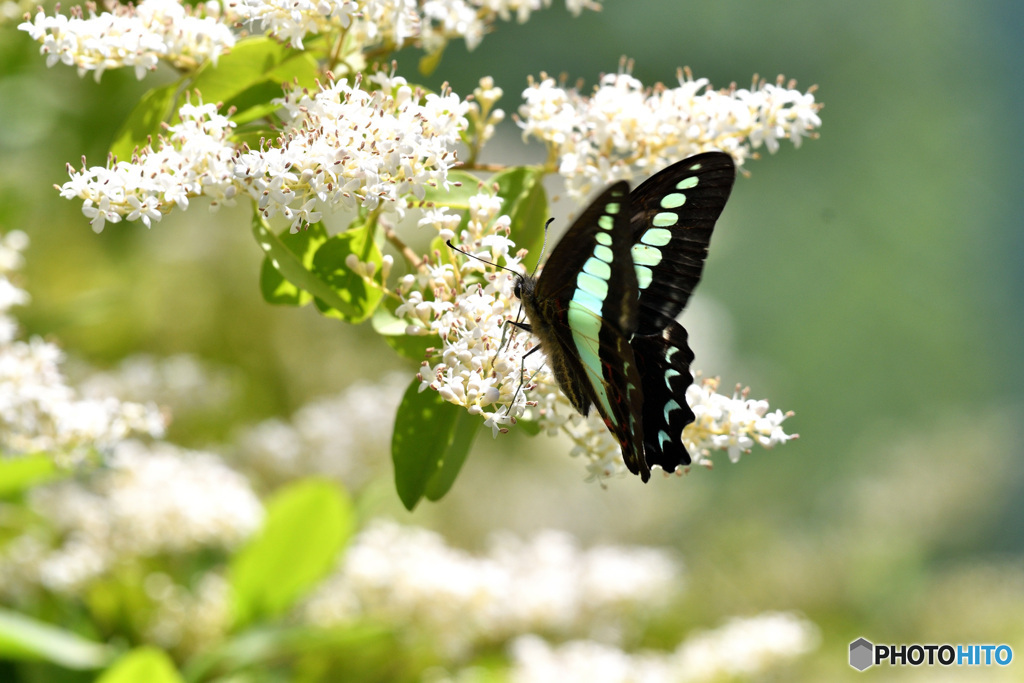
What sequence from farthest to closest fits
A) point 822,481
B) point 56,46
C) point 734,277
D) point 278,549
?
1. point 734,277
2. point 822,481
3. point 278,549
4. point 56,46

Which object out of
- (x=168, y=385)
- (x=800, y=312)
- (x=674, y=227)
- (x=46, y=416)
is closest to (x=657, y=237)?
(x=674, y=227)

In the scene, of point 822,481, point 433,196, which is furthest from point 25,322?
point 822,481

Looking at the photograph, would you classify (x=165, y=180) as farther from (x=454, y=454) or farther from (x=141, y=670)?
(x=141, y=670)

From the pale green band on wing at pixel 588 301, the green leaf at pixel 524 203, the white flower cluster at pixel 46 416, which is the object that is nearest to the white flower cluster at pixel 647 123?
the green leaf at pixel 524 203

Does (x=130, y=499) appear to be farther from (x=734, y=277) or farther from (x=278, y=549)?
(x=734, y=277)

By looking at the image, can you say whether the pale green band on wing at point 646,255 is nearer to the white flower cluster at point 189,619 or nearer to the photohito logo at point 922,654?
the white flower cluster at point 189,619
